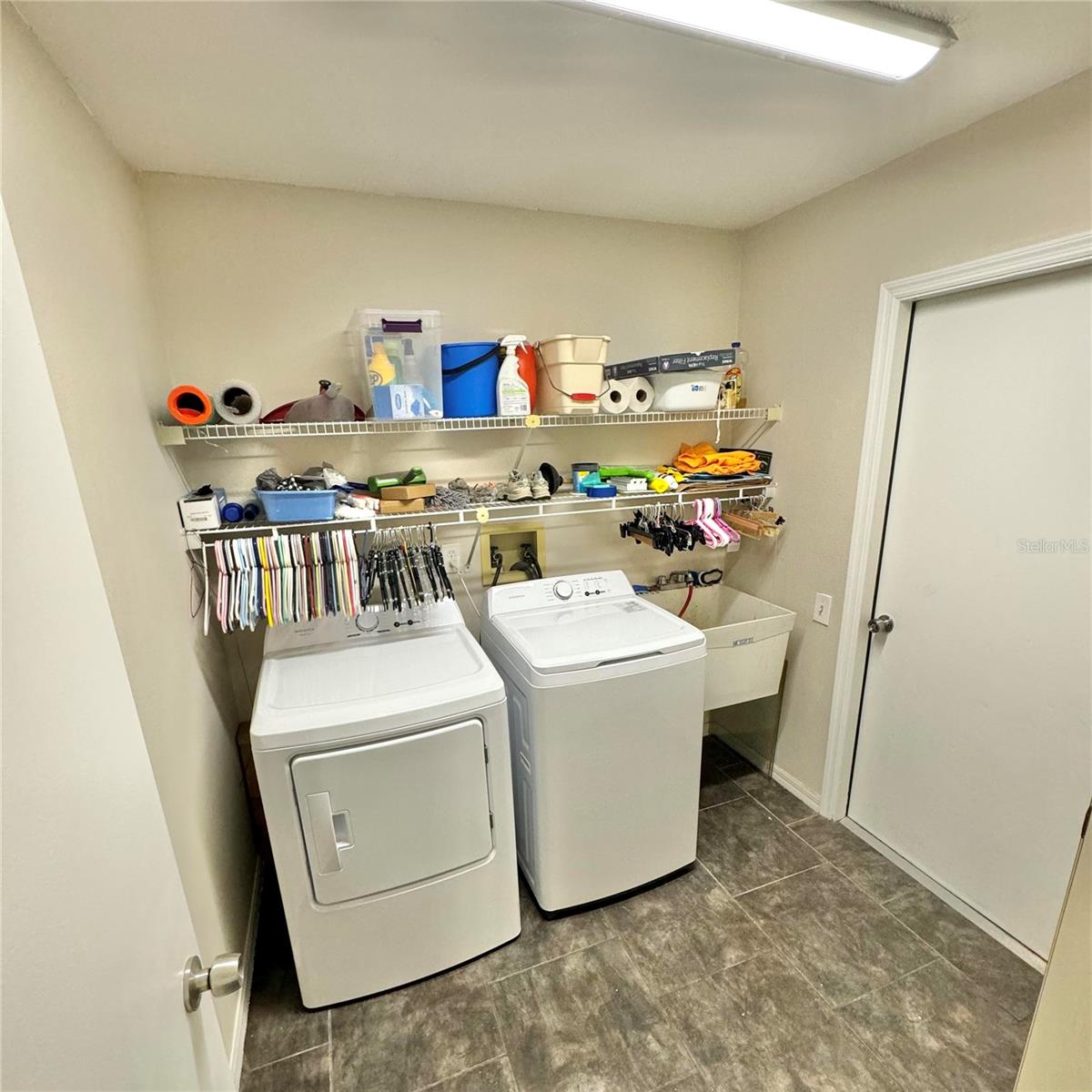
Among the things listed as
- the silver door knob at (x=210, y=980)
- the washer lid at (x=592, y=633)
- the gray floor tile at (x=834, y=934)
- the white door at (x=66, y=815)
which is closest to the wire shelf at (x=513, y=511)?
the washer lid at (x=592, y=633)

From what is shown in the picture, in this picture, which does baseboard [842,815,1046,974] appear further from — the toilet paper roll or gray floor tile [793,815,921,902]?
the toilet paper roll

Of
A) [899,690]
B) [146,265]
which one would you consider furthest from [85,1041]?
[899,690]

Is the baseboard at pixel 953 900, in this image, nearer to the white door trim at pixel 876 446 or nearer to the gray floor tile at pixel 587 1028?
the white door trim at pixel 876 446

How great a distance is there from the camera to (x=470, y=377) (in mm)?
1787

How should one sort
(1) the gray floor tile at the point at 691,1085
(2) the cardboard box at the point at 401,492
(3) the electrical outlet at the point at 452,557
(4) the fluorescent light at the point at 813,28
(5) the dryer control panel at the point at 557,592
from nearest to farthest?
(4) the fluorescent light at the point at 813,28, (1) the gray floor tile at the point at 691,1085, (2) the cardboard box at the point at 401,492, (5) the dryer control panel at the point at 557,592, (3) the electrical outlet at the point at 452,557

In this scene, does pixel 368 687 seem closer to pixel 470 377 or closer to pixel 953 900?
pixel 470 377

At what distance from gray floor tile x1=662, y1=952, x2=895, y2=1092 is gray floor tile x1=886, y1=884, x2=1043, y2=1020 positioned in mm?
468

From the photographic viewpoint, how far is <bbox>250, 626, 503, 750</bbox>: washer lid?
1.37m

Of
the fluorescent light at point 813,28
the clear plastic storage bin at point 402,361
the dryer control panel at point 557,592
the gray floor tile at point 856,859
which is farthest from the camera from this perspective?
the dryer control panel at point 557,592

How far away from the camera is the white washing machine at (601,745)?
163 cm

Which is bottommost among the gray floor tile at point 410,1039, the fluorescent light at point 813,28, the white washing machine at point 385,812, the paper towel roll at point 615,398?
the gray floor tile at point 410,1039

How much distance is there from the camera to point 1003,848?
5.48ft

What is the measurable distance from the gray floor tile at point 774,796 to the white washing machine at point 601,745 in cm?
57

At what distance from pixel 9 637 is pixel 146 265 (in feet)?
5.44
